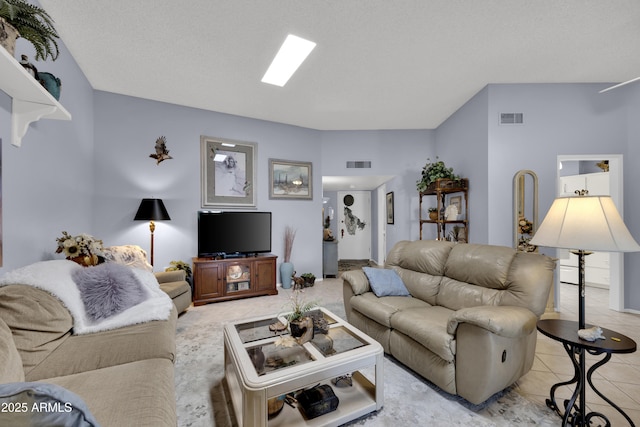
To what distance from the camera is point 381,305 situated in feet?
7.38

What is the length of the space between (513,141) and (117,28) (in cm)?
461

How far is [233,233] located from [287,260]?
44.3 inches

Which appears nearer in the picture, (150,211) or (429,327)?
(429,327)

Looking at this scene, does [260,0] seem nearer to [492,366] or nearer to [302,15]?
[302,15]

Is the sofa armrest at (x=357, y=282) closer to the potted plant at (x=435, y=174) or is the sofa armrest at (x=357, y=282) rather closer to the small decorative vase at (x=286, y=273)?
the small decorative vase at (x=286, y=273)

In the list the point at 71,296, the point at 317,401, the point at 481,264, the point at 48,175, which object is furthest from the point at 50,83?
the point at 481,264

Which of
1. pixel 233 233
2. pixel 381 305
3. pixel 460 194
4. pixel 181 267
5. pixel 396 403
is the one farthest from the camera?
pixel 460 194

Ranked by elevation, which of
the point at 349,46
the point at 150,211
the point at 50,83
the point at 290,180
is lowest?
the point at 150,211

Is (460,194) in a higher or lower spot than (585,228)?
higher

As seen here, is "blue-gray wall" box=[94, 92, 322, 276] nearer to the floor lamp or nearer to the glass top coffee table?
the floor lamp

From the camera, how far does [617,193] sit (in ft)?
10.9

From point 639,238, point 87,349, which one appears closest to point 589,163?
point 639,238

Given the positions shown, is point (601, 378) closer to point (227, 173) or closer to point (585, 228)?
point (585, 228)

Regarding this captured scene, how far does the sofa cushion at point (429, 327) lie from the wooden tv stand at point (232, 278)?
2496 mm
